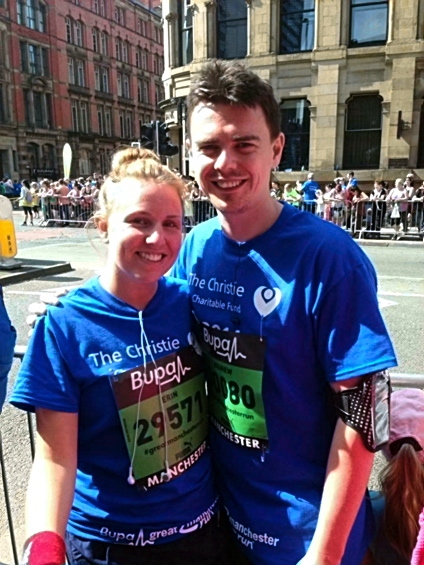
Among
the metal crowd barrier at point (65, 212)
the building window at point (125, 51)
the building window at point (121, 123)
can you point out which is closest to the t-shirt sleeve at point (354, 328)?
the metal crowd barrier at point (65, 212)

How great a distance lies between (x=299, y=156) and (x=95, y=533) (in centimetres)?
2250

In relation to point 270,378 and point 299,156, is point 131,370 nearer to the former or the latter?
point 270,378

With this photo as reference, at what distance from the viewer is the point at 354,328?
4.43 feet

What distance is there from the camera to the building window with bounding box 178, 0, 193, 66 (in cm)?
2439

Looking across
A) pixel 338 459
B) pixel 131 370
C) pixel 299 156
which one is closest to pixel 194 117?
pixel 131 370

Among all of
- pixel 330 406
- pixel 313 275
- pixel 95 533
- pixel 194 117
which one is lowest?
pixel 95 533

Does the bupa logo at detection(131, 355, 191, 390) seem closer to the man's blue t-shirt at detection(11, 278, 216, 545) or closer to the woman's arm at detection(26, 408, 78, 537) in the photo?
the man's blue t-shirt at detection(11, 278, 216, 545)

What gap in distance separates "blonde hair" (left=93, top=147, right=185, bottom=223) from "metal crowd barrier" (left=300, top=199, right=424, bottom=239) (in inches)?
594

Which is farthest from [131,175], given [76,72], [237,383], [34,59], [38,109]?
[76,72]

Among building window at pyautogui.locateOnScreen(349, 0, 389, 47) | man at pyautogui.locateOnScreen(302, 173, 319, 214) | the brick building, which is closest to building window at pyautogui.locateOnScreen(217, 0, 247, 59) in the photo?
building window at pyautogui.locateOnScreen(349, 0, 389, 47)

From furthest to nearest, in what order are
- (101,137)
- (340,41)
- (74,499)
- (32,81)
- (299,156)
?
1. (101,137)
2. (32,81)
3. (299,156)
4. (340,41)
5. (74,499)

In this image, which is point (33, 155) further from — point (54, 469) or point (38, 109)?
point (54, 469)

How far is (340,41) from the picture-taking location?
2095 centimetres

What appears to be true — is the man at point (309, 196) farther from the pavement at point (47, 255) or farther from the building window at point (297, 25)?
the pavement at point (47, 255)
